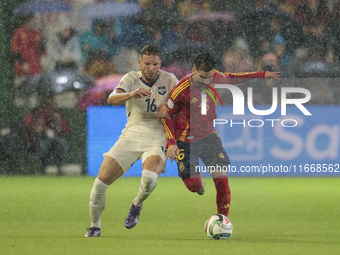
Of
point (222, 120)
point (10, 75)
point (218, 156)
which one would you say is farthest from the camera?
point (10, 75)

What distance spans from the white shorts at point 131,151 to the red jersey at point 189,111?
0.19 metres

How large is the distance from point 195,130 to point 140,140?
19.1 inches

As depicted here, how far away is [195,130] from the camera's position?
220 inches

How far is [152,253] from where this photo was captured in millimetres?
4480

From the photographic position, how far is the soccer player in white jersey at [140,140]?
528 cm

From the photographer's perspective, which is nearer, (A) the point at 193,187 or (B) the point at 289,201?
(A) the point at 193,187

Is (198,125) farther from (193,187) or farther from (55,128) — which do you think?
(55,128)

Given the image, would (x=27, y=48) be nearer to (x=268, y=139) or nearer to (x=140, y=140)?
(x=268, y=139)

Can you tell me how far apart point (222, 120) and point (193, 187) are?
4763mm

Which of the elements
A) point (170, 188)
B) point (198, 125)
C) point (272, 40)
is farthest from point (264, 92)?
point (198, 125)

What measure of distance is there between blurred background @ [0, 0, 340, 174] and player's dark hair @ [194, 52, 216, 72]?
550 centimetres

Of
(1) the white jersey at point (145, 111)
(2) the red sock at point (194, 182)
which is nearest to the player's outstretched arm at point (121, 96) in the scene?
(1) the white jersey at point (145, 111)

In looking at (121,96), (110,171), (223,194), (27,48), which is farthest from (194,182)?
(27,48)

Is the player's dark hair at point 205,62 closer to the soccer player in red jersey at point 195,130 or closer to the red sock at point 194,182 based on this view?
the soccer player in red jersey at point 195,130
